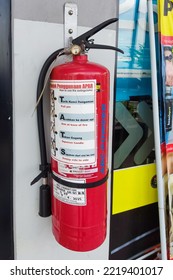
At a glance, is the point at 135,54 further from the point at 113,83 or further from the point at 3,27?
the point at 3,27

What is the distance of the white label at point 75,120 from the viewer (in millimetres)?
637

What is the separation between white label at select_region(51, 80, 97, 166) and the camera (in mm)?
637

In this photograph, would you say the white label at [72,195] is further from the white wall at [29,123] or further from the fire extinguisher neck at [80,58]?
the fire extinguisher neck at [80,58]

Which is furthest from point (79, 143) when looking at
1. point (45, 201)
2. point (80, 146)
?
point (45, 201)

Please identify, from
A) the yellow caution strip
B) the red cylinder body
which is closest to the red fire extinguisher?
the red cylinder body

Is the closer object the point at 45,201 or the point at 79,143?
the point at 79,143

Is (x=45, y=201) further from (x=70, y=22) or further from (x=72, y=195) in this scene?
(x=70, y=22)

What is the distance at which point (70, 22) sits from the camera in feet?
2.48

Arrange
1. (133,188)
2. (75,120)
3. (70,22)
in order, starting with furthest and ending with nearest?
(133,188) → (70,22) → (75,120)

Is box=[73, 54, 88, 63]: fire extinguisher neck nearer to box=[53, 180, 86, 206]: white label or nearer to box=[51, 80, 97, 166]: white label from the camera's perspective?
box=[51, 80, 97, 166]: white label

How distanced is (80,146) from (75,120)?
0.08 m

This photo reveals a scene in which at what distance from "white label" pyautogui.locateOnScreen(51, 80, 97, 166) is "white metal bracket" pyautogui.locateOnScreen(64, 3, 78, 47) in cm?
19

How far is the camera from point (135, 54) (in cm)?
94
